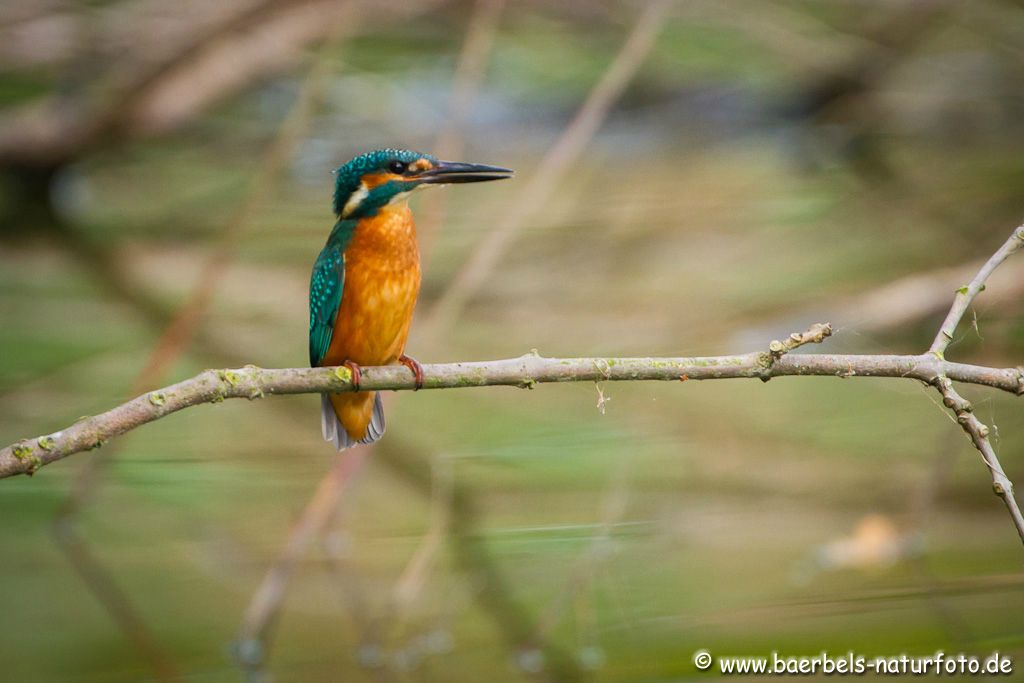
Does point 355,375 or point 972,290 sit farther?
point 355,375

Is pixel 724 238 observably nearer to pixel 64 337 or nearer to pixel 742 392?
pixel 742 392

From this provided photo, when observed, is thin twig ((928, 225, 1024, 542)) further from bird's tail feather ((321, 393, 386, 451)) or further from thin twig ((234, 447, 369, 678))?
thin twig ((234, 447, 369, 678))

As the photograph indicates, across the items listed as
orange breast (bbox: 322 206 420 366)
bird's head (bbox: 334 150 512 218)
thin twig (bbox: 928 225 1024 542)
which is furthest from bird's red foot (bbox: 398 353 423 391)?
thin twig (bbox: 928 225 1024 542)

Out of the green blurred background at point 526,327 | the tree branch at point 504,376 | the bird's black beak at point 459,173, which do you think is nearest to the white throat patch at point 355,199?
the bird's black beak at point 459,173

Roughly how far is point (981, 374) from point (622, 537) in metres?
Result: 1.54

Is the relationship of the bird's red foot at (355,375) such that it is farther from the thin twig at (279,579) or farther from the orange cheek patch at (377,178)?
the thin twig at (279,579)

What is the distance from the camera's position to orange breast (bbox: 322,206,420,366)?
81.8 inches

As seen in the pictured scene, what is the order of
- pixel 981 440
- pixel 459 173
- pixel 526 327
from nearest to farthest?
pixel 981 440 → pixel 459 173 → pixel 526 327

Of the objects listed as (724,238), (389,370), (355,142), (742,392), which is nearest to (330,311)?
(389,370)

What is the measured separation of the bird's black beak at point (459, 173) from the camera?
184cm

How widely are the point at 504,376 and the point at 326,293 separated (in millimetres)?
620

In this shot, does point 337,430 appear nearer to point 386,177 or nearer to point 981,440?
point 386,177

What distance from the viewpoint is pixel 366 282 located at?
82.7 inches

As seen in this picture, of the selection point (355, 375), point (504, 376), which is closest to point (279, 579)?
point (355, 375)
